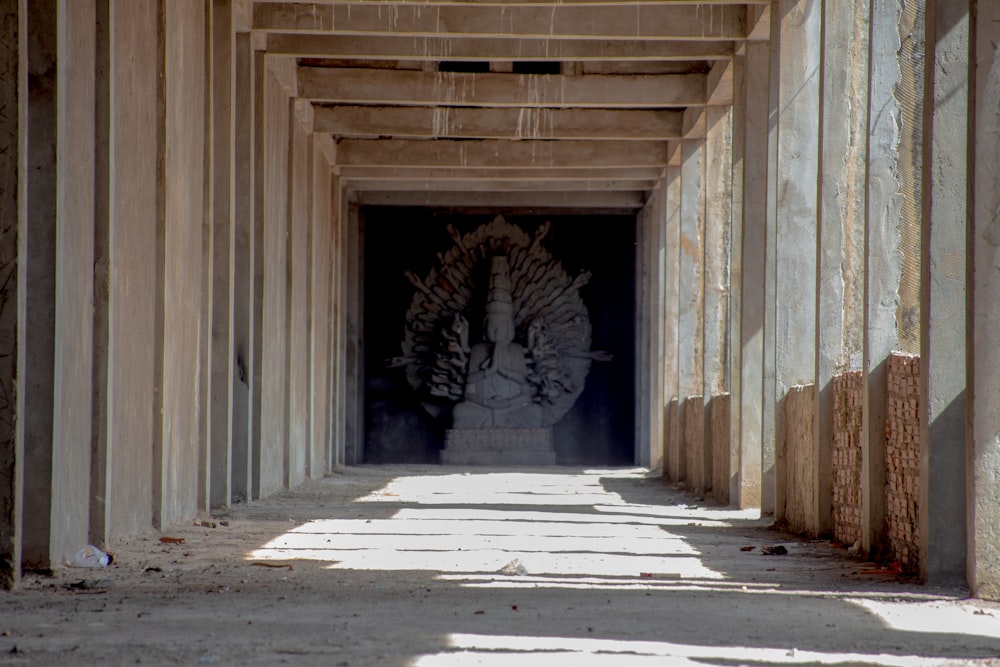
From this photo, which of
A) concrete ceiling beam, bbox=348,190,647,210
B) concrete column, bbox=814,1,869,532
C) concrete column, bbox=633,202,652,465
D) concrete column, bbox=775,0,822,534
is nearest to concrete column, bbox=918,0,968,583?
concrete column, bbox=814,1,869,532

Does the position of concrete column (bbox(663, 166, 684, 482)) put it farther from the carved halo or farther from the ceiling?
the carved halo

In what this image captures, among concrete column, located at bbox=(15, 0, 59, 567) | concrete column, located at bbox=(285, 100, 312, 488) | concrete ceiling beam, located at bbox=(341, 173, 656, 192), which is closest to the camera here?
concrete column, located at bbox=(15, 0, 59, 567)

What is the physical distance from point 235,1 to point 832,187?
4.91 m

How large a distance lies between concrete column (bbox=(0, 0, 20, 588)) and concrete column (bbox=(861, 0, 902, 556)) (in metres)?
3.98

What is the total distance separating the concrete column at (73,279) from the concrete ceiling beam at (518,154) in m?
9.66

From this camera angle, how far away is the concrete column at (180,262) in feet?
26.5

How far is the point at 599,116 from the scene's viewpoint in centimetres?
1501

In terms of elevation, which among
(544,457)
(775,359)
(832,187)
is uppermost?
(832,187)

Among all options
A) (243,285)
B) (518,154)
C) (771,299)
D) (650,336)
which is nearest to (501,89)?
(518,154)

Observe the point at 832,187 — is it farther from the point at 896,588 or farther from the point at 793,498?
the point at 896,588

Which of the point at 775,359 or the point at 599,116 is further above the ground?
the point at 599,116

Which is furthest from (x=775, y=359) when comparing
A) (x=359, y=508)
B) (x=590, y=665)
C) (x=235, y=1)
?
(x=590, y=665)

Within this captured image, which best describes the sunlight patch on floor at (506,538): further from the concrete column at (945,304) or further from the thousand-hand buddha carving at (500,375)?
the thousand-hand buddha carving at (500,375)

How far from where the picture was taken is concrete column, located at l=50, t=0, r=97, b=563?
5.91 m
